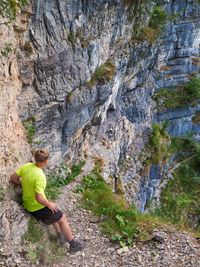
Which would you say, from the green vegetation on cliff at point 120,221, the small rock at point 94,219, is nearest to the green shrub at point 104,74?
the green vegetation on cliff at point 120,221

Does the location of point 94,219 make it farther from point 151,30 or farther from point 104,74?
point 151,30

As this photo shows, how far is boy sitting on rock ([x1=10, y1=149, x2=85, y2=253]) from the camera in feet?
13.3

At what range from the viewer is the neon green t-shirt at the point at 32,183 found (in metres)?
4.02

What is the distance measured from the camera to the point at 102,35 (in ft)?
36.3

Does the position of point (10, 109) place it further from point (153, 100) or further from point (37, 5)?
point (153, 100)

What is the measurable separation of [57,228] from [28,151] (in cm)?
326

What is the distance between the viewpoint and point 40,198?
403cm

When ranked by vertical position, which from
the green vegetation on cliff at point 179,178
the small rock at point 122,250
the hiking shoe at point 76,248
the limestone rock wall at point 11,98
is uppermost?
the limestone rock wall at point 11,98

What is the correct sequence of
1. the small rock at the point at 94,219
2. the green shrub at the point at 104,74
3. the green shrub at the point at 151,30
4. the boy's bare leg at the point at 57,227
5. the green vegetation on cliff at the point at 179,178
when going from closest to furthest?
the boy's bare leg at the point at 57,227
the small rock at the point at 94,219
the green shrub at the point at 104,74
the green shrub at the point at 151,30
the green vegetation on cliff at the point at 179,178

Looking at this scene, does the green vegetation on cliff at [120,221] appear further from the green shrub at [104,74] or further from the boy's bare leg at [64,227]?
the green shrub at [104,74]

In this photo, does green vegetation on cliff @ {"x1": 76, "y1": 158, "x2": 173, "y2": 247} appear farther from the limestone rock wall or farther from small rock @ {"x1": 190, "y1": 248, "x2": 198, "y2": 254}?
the limestone rock wall

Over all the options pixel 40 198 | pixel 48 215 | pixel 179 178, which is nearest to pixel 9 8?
pixel 40 198

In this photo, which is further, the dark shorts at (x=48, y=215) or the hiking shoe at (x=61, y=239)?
the hiking shoe at (x=61, y=239)

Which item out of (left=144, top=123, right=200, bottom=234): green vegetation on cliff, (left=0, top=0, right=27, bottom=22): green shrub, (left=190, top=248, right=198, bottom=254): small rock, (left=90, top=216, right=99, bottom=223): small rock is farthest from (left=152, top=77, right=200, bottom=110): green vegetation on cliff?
(left=0, top=0, right=27, bottom=22): green shrub
